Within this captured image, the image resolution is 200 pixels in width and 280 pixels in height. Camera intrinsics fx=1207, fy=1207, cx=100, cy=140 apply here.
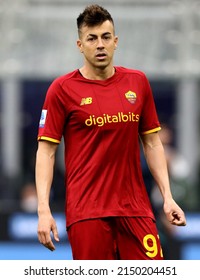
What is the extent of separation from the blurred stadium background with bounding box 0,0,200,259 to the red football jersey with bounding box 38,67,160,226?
381 inches

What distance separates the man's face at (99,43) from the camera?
23.4 ft

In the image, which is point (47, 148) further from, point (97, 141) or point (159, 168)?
point (159, 168)

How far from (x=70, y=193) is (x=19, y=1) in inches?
465

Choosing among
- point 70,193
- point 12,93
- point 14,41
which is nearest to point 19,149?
point 12,93

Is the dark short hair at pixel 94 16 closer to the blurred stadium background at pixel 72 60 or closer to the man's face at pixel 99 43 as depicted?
the man's face at pixel 99 43

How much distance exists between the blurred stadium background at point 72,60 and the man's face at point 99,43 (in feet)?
32.0

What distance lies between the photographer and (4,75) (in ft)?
62.3

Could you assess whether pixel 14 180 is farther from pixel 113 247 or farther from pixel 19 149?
pixel 113 247

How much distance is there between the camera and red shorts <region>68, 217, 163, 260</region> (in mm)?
7090

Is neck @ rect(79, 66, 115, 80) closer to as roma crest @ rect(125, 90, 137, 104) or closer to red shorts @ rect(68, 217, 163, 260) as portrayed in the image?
as roma crest @ rect(125, 90, 137, 104)

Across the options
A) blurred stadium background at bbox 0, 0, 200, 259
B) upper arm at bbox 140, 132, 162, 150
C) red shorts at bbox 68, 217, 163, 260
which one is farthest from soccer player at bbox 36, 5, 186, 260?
blurred stadium background at bbox 0, 0, 200, 259

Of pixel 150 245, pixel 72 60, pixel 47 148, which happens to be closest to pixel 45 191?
pixel 47 148

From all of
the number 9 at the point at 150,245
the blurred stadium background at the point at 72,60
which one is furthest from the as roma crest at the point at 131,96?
the blurred stadium background at the point at 72,60
